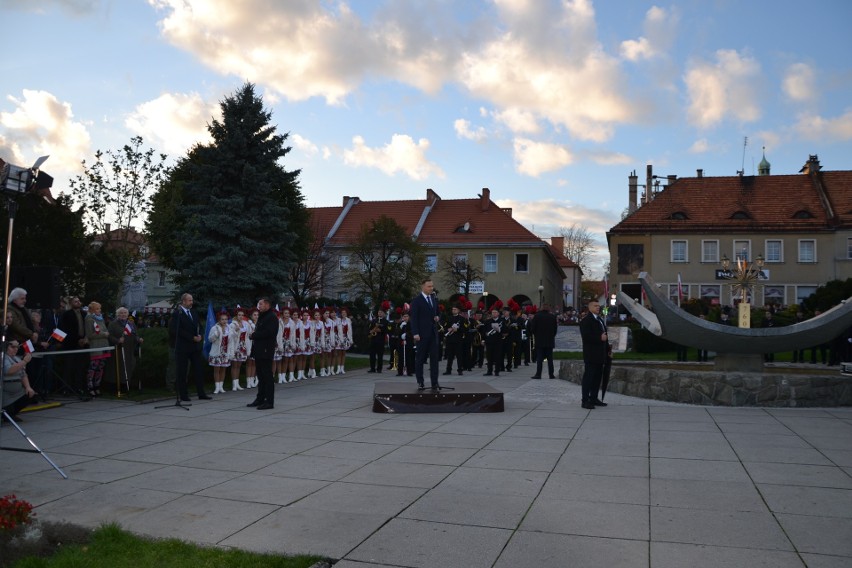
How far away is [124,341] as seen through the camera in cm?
1412

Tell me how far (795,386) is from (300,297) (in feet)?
117

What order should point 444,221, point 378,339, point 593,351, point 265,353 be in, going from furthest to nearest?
point 444,221 → point 378,339 → point 265,353 → point 593,351

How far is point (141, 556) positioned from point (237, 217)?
21.8 m

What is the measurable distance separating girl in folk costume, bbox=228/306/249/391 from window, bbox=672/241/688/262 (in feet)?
144

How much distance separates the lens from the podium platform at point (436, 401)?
11.6 meters

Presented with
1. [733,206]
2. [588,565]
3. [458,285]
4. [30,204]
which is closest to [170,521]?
[588,565]

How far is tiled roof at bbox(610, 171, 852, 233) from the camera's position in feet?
169

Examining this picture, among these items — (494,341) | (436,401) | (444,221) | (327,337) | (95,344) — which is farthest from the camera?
(444,221)

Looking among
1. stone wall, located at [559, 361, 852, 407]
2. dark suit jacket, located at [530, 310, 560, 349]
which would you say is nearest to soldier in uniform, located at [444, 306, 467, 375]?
dark suit jacket, located at [530, 310, 560, 349]

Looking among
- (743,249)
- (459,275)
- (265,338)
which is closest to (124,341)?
(265,338)

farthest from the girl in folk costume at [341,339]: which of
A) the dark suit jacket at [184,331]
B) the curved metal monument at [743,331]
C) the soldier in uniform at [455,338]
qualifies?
the curved metal monument at [743,331]

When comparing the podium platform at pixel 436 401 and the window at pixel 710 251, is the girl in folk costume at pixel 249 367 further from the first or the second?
the window at pixel 710 251

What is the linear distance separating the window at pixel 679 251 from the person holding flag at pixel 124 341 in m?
46.5

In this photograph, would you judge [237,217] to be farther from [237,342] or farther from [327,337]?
[237,342]
